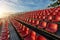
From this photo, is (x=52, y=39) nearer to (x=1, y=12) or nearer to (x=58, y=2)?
(x=58, y=2)

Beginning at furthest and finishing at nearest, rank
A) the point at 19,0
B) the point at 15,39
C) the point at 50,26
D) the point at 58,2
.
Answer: the point at 19,0 < the point at 58,2 < the point at 15,39 < the point at 50,26

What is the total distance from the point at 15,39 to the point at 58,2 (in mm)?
16484

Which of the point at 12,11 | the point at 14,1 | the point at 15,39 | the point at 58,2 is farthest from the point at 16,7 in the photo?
the point at 15,39

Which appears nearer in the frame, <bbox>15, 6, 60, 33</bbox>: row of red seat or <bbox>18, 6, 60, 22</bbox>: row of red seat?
<bbox>15, 6, 60, 33</bbox>: row of red seat

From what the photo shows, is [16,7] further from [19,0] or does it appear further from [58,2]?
[58,2]

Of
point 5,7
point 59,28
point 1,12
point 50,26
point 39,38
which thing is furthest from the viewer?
point 5,7

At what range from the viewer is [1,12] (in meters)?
33.4

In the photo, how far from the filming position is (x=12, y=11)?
38.3 meters

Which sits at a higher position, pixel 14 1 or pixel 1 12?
pixel 14 1

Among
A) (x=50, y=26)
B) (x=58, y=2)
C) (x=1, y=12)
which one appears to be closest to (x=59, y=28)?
(x=50, y=26)

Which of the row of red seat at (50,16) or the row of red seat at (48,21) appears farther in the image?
the row of red seat at (50,16)

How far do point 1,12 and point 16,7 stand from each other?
333 cm

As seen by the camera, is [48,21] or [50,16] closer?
[48,21]

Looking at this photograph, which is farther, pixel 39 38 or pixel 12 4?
pixel 12 4
